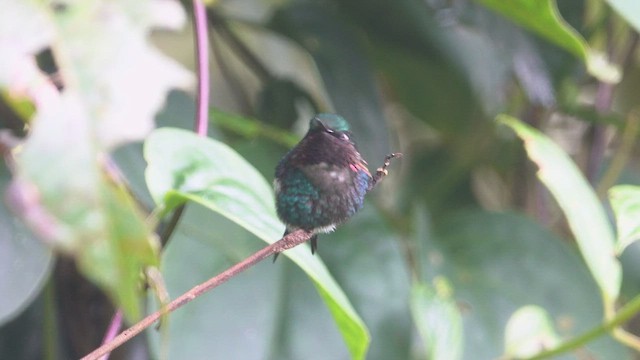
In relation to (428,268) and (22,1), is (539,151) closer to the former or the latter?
(428,268)

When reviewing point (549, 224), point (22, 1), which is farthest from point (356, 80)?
point (22, 1)

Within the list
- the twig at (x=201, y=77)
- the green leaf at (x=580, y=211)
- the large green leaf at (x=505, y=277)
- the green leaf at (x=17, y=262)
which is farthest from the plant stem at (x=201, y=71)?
the large green leaf at (x=505, y=277)

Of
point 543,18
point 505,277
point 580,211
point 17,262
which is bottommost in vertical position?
point 505,277

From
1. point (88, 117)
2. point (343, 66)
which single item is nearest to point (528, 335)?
point (343, 66)

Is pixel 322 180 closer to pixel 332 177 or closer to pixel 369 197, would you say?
pixel 332 177

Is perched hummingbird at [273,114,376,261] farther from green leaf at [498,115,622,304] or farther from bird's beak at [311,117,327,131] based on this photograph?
green leaf at [498,115,622,304]

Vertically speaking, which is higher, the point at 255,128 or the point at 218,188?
the point at 218,188

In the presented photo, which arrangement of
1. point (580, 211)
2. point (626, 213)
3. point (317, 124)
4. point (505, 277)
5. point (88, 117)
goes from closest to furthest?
point (88, 117)
point (317, 124)
point (626, 213)
point (580, 211)
point (505, 277)
